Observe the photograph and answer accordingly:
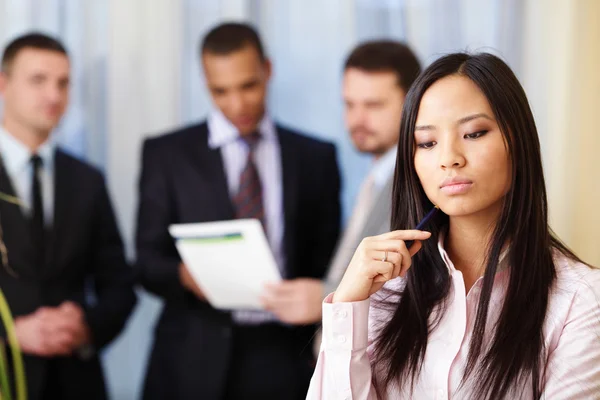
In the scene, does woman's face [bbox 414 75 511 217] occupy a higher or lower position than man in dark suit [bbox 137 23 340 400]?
higher

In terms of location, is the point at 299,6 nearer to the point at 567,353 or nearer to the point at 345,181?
the point at 345,181

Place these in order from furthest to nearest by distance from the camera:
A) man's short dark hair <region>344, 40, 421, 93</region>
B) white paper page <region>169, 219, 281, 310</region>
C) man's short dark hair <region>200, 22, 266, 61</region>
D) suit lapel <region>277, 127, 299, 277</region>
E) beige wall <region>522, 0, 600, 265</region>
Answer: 1. beige wall <region>522, 0, 600, 265</region>
2. man's short dark hair <region>200, 22, 266, 61</region>
3. suit lapel <region>277, 127, 299, 277</region>
4. man's short dark hair <region>344, 40, 421, 93</region>
5. white paper page <region>169, 219, 281, 310</region>

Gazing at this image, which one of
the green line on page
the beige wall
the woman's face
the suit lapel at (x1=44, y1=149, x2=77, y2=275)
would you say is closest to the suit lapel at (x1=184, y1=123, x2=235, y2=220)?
the green line on page

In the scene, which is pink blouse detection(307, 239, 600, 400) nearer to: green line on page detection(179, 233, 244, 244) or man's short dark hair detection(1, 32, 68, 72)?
green line on page detection(179, 233, 244, 244)

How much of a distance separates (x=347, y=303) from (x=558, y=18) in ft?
7.53

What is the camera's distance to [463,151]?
1317mm

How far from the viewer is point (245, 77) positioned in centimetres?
296

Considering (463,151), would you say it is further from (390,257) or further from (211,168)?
(211,168)

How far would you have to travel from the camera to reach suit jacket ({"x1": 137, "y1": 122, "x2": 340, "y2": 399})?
9.13 ft

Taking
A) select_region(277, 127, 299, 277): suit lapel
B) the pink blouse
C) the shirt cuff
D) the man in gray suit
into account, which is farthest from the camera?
select_region(277, 127, 299, 277): suit lapel

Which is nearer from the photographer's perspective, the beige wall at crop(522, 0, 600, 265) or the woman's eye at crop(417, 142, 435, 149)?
the woman's eye at crop(417, 142, 435, 149)

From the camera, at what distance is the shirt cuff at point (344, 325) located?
4.48 feet

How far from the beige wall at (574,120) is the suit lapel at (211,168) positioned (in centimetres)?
123

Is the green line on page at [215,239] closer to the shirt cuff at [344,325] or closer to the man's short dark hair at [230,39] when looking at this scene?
the man's short dark hair at [230,39]
